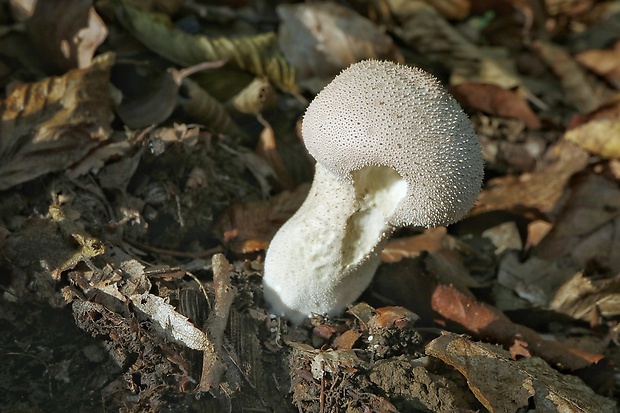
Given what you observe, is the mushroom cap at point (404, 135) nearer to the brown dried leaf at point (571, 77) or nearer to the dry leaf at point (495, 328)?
the dry leaf at point (495, 328)

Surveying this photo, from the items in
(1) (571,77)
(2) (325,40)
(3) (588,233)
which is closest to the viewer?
(3) (588,233)

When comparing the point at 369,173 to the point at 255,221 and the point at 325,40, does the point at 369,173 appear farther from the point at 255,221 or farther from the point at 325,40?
the point at 325,40

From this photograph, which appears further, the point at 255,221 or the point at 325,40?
the point at 325,40

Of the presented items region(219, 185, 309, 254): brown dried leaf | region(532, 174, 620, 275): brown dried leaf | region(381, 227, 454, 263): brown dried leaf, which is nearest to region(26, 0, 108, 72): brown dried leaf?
region(219, 185, 309, 254): brown dried leaf

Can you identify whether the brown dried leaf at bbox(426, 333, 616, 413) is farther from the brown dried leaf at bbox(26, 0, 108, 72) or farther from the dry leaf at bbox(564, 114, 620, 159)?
the brown dried leaf at bbox(26, 0, 108, 72)

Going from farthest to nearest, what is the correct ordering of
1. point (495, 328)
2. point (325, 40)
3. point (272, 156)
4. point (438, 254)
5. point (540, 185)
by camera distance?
point (325, 40), point (540, 185), point (272, 156), point (438, 254), point (495, 328)

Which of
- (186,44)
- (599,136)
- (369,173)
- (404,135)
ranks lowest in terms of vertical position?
(599,136)

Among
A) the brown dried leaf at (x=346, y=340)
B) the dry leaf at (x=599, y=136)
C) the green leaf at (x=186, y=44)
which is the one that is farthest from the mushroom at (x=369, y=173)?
the dry leaf at (x=599, y=136)

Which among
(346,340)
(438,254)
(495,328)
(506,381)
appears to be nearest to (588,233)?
(438,254)
